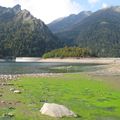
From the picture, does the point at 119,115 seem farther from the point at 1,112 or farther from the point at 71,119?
the point at 1,112

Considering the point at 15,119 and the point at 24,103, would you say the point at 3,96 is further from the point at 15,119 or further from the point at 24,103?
the point at 15,119

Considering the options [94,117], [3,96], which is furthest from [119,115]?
[3,96]

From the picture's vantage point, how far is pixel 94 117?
23547 millimetres

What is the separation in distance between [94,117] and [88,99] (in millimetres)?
8102

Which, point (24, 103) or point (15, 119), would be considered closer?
point (15, 119)

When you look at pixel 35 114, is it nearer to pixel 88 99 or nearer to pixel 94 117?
pixel 94 117

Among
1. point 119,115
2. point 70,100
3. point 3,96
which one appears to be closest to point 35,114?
point 119,115

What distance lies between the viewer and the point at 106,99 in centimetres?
3189

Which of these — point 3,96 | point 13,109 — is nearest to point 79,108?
point 13,109

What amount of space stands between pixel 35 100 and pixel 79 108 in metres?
5.11

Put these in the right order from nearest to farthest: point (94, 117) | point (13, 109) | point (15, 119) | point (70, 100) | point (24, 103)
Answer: point (15, 119) < point (94, 117) < point (13, 109) < point (24, 103) < point (70, 100)

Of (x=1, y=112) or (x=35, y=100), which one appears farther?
(x=35, y=100)

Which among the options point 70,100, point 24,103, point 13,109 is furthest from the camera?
point 70,100

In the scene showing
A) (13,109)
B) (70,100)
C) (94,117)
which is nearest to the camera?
(94,117)
